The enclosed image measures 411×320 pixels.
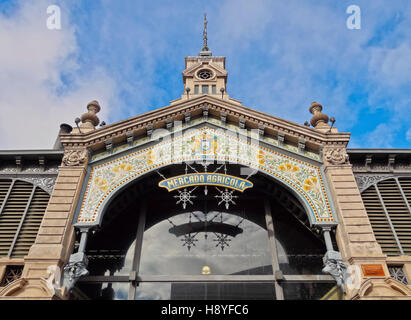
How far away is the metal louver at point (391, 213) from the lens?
13.5 meters

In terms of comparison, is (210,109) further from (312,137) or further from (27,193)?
(27,193)

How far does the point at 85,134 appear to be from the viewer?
15.1m

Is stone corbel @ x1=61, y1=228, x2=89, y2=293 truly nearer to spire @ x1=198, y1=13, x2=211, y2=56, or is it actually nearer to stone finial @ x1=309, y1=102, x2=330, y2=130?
stone finial @ x1=309, y1=102, x2=330, y2=130

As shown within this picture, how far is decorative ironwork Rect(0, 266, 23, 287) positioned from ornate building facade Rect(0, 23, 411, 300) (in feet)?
0.12

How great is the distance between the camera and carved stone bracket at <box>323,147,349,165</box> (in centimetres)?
1460

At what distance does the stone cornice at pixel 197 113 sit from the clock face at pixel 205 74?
10.5m

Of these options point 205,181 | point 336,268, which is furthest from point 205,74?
point 336,268

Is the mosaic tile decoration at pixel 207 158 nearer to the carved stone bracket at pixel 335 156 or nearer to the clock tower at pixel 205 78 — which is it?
the carved stone bracket at pixel 335 156

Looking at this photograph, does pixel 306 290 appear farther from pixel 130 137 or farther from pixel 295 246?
pixel 130 137

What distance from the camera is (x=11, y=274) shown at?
12719 mm

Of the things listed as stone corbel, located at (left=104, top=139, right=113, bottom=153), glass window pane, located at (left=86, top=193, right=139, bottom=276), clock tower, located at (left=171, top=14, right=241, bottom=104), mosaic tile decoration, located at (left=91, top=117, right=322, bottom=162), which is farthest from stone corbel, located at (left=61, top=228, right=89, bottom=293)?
clock tower, located at (left=171, top=14, right=241, bottom=104)
